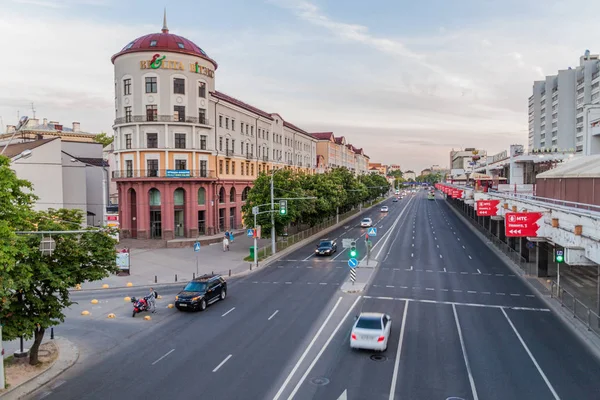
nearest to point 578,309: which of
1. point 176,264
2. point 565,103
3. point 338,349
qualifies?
point 338,349

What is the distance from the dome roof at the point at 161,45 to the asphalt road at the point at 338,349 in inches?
1353

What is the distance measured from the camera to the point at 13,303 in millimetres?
15906

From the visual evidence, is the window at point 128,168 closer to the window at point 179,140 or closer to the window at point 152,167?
the window at point 152,167

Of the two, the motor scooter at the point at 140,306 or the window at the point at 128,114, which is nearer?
the motor scooter at the point at 140,306

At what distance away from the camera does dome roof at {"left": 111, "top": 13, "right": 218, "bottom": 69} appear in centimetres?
5319

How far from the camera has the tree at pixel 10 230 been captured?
44.5 feet

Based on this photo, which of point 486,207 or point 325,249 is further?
point 325,249

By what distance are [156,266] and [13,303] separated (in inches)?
959

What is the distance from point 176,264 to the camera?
41062 millimetres

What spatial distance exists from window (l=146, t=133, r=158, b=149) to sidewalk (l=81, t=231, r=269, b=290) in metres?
13.1

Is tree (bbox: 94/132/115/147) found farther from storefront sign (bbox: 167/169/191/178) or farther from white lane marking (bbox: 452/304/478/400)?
white lane marking (bbox: 452/304/478/400)

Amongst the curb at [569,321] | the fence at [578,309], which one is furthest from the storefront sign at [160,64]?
the fence at [578,309]

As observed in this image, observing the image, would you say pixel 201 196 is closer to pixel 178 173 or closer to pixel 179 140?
pixel 178 173

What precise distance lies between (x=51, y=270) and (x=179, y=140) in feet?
132
